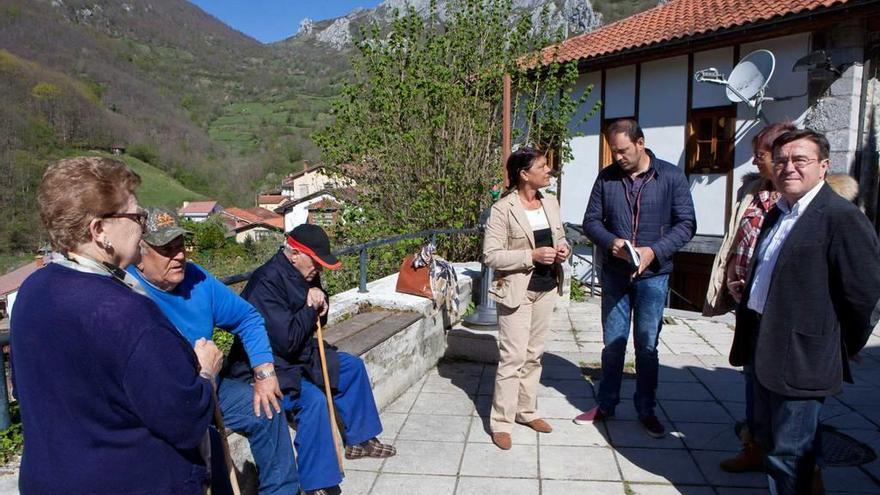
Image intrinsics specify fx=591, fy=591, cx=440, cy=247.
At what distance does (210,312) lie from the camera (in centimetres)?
245

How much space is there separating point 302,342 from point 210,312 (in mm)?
479

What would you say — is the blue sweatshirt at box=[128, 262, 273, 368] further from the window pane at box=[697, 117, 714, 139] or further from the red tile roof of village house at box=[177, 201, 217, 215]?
the red tile roof of village house at box=[177, 201, 217, 215]

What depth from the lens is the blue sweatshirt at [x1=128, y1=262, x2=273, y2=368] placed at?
2.35 m

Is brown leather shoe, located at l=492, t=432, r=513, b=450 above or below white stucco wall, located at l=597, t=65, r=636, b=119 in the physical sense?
below

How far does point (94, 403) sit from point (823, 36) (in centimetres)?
1207

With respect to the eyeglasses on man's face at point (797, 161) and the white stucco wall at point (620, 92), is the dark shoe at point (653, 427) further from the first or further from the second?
the white stucco wall at point (620, 92)

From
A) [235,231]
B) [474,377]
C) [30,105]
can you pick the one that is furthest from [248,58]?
[474,377]

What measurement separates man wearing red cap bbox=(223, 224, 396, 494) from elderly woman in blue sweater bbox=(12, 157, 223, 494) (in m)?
1.11

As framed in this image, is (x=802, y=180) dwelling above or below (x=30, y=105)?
below

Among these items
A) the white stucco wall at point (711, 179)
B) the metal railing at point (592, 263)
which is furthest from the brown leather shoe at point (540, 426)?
the white stucco wall at point (711, 179)

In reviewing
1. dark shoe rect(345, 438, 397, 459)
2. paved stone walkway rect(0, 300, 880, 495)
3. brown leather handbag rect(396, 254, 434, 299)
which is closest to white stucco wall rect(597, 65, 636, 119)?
paved stone walkway rect(0, 300, 880, 495)

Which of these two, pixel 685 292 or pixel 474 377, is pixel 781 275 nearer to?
pixel 474 377

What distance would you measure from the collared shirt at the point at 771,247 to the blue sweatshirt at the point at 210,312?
204 centimetres

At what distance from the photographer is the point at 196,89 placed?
329 ft
